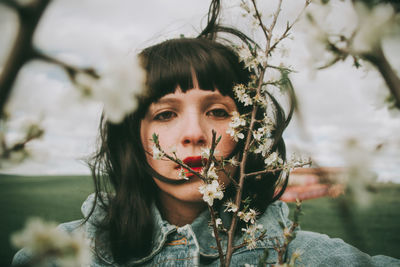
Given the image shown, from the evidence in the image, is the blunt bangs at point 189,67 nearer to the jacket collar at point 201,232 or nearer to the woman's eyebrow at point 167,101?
the woman's eyebrow at point 167,101

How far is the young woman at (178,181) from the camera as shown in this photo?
4.51ft

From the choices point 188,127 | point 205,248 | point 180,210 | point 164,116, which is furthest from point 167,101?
point 205,248

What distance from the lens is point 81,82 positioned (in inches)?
12.8

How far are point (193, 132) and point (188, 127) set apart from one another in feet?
0.15

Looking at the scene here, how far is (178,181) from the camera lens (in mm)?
1362

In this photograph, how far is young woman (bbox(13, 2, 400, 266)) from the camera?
4.51ft

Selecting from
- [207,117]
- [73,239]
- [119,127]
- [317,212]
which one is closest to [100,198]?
[119,127]

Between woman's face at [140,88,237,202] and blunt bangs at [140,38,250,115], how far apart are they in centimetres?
5

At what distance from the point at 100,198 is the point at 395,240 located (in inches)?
94.5

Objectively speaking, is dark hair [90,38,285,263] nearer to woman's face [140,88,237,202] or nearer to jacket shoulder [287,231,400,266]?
woman's face [140,88,237,202]

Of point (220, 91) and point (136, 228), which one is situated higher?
point (220, 91)

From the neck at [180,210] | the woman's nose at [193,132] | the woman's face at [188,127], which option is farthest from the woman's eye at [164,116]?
the neck at [180,210]

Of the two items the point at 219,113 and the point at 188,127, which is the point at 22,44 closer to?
the point at 188,127

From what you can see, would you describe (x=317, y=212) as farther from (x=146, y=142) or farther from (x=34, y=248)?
(x=34, y=248)
